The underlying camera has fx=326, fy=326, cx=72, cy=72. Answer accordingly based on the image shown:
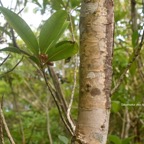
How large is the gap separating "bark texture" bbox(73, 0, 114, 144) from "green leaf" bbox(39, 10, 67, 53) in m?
0.07

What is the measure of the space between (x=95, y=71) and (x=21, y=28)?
20 centimetres

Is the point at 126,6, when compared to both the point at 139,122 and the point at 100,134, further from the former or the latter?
the point at 100,134

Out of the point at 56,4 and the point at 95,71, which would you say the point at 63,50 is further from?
the point at 56,4

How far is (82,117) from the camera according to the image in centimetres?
65

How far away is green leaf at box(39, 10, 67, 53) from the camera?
2.44 feet

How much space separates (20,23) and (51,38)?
0.08m

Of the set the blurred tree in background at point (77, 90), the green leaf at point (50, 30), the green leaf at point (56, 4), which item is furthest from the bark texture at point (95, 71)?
the blurred tree in background at point (77, 90)

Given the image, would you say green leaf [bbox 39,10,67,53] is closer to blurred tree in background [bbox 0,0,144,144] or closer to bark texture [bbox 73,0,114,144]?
bark texture [bbox 73,0,114,144]

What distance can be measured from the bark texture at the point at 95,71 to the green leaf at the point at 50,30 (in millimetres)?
73

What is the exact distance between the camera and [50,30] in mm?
747

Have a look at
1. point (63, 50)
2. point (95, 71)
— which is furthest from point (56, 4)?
point (95, 71)

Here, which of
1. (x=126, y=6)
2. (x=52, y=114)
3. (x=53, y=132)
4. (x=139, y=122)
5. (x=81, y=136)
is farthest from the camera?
(x=52, y=114)

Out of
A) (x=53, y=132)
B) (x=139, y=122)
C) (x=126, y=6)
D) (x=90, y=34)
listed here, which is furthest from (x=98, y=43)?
(x=53, y=132)

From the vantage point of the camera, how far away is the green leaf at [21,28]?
733mm
